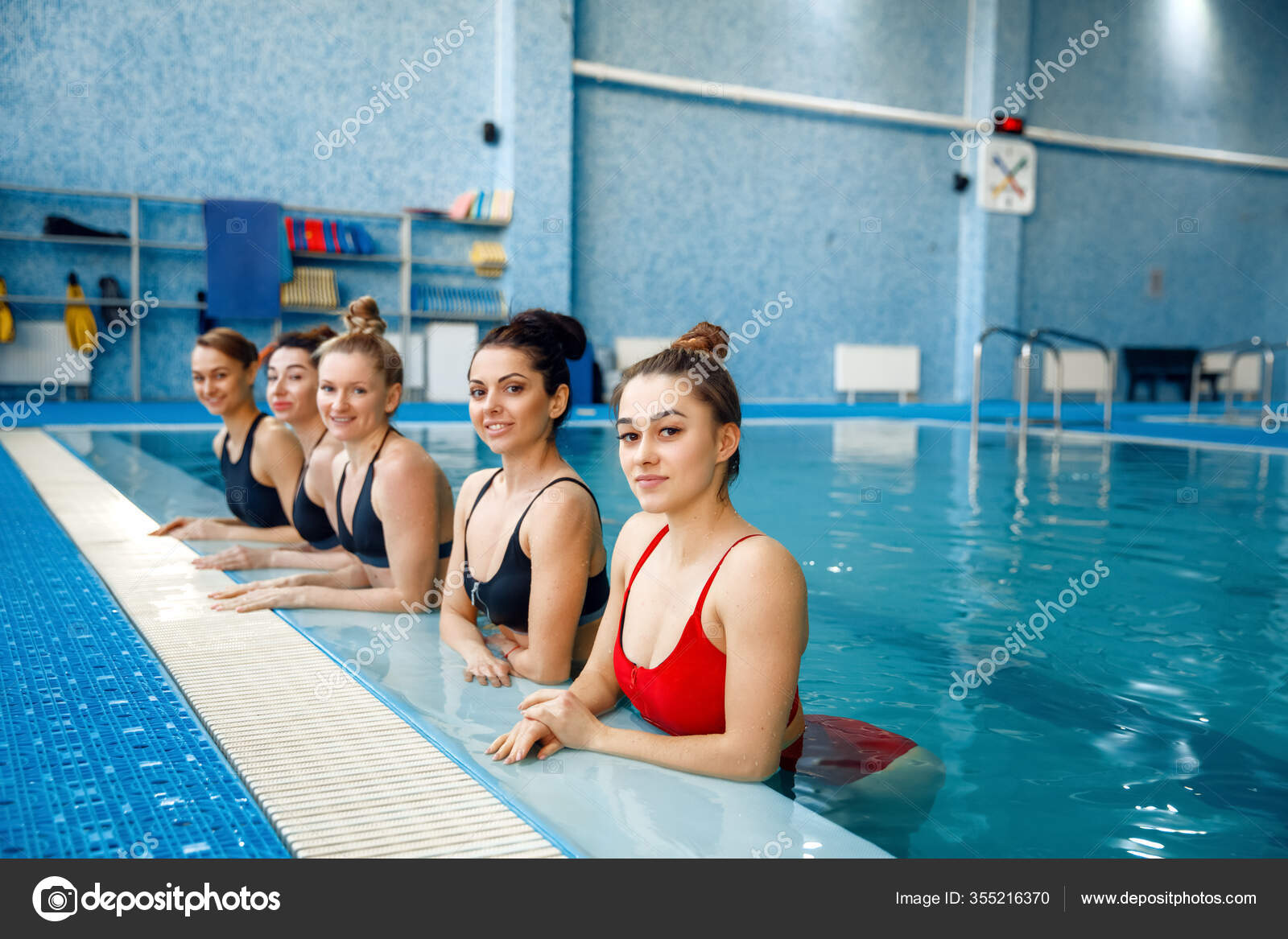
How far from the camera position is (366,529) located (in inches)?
113

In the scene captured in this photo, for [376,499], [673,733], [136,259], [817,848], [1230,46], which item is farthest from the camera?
[1230,46]

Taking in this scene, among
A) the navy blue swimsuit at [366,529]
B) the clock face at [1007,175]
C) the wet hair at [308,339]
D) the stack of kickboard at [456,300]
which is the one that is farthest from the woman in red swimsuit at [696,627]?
the clock face at [1007,175]

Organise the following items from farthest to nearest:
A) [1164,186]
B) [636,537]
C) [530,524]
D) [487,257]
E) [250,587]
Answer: [1164,186] < [487,257] < [250,587] < [530,524] < [636,537]

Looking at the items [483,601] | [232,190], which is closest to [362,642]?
[483,601]

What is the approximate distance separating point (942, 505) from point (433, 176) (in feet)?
25.2

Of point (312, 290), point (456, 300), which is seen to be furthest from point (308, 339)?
point (456, 300)

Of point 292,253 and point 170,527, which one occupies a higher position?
point 292,253

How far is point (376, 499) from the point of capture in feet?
9.07

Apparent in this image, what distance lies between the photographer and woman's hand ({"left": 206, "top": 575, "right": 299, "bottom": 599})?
2.81 meters

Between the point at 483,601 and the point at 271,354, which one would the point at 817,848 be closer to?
the point at 483,601

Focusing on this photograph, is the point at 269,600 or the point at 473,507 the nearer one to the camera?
the point at 473,507

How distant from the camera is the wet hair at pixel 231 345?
3.60 m

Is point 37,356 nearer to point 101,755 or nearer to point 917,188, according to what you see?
point 101,755

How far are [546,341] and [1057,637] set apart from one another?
1.92 meters
